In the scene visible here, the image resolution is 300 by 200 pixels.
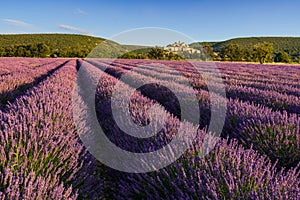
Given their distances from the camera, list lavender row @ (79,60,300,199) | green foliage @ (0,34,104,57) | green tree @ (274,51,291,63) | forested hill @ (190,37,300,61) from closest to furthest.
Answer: lavender row @ (79,60,300,199), green tree @ (274,51,291,63), green foliage @ (0,34,104,57), forested hill @ (190,37,300,61)

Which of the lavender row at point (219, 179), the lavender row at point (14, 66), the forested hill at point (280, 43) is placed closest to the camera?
the lavender row at point (219, 179)

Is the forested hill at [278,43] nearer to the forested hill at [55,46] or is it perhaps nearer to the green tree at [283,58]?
the forested hill at [55,46]

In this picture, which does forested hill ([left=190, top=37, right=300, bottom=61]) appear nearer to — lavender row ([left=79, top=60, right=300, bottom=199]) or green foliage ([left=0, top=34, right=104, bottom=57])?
green foliage ([left=0, top=34, right=104, bottom=57])

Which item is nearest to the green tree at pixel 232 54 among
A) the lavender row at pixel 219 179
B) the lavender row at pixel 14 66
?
the lavender row at pixel 14 66

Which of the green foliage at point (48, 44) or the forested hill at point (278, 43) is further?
the forested hill at point (278, 43)

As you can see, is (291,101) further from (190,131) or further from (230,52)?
(230,52)

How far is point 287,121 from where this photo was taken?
129 inches

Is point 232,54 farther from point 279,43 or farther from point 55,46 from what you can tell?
A: point 55,46

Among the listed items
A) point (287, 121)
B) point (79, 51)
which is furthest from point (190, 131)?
point (79, 51)

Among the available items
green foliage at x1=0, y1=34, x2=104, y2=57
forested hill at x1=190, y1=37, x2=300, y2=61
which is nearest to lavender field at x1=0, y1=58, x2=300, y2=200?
green foliage at x1=0, y1=34, x2=104, y2=57

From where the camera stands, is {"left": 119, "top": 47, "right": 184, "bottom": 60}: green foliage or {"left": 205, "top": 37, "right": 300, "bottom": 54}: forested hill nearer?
{"left": 119, "top": 47, "right": 184, "bottom": 60}: green foliage

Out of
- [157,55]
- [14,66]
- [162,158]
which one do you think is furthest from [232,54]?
[162,158]

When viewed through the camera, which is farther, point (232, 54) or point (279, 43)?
point (279, 43)

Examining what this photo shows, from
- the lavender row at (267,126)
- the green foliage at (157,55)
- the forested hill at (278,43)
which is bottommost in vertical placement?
the lavender row at (267,126)
